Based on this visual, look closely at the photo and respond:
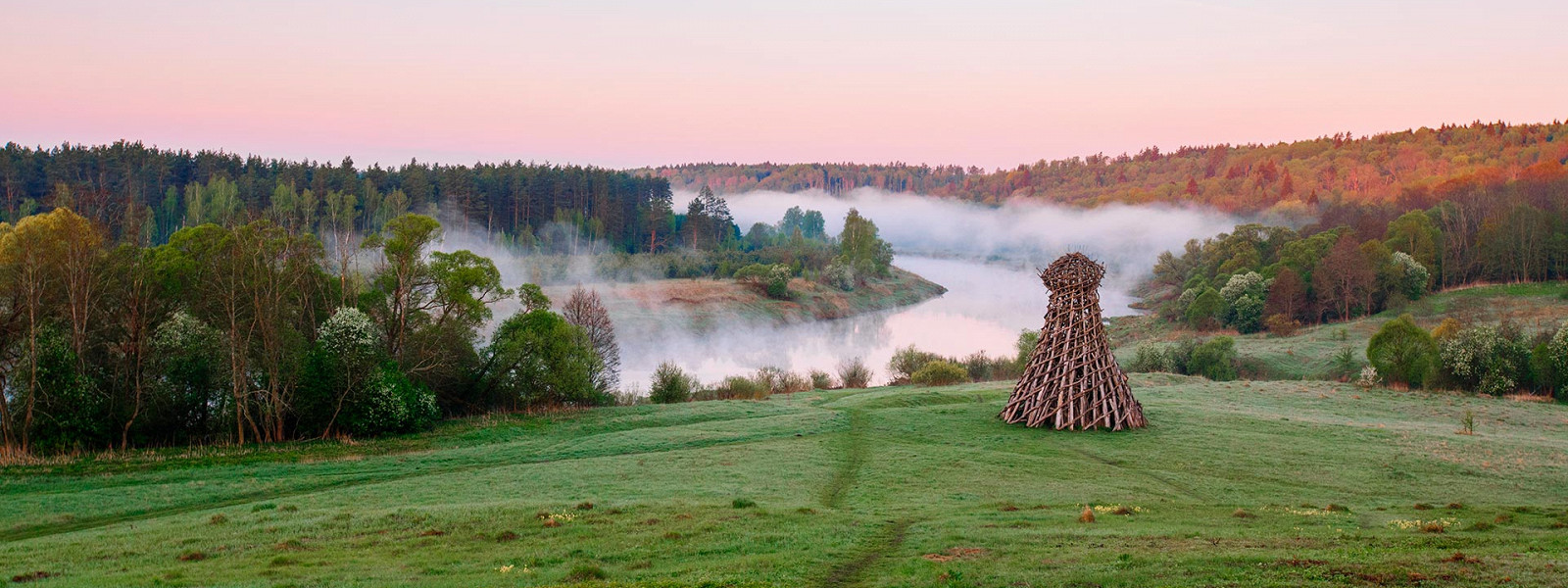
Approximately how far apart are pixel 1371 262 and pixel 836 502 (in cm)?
9506

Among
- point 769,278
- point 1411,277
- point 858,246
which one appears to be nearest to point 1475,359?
point 1411,277

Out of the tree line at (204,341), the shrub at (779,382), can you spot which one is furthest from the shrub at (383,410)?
the shrub at (779,382)

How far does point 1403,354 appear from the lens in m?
62.8

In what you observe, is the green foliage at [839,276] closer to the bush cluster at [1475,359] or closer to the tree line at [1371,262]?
the tree line at [1371,262]

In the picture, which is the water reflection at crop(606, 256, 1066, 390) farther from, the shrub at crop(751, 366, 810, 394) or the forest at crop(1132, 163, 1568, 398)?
the forest at crop(1132, 163, 1568, 398)

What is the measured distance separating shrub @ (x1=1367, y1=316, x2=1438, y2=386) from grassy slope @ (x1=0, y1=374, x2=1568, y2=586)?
11.3 metres

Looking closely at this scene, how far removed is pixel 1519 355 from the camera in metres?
60.5

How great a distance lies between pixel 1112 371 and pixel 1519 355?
35.4 m

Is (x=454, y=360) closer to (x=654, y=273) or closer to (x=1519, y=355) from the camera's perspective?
(x=1519, y=355)

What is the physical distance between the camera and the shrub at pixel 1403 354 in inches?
2451

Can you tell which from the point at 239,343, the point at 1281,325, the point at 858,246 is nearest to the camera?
the point at 239,343

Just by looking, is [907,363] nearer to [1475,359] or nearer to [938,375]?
[938,375]

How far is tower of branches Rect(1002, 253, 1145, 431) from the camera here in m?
42.3

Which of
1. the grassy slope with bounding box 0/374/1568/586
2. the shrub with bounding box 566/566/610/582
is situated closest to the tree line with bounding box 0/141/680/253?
the grassy slope with bounding box 0/374/1568/586
